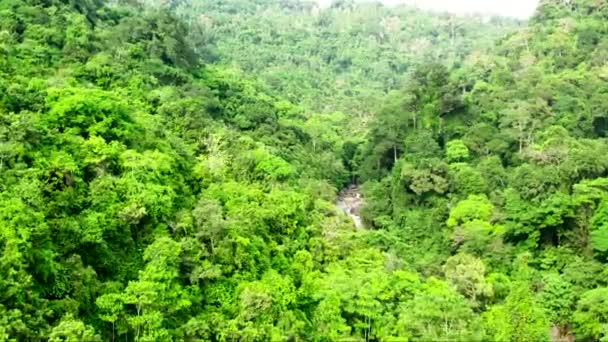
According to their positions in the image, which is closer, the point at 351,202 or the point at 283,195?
the point at 283,195

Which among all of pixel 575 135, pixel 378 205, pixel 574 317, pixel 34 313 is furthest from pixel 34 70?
pixel 575 135

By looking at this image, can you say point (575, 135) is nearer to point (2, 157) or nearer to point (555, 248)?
point (555, 248)

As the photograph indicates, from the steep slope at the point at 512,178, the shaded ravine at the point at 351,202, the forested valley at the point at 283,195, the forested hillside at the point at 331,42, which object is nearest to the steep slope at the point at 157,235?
the forested valley at the point at 283,195

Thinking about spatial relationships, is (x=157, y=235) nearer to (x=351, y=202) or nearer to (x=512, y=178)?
(x=512, y=178)

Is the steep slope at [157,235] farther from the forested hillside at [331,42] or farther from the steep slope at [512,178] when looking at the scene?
the forested hillside at [331,42]

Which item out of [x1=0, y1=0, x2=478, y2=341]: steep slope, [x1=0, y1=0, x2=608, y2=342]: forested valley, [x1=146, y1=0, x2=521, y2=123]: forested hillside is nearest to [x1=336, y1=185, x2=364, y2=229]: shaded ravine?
Answer: [x1=0, y1=0, x2=608, y2=342]: forested valley

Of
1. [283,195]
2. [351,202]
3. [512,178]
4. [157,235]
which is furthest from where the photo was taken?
[351,202]

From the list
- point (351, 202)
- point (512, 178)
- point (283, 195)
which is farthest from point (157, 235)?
point (351, 202)
